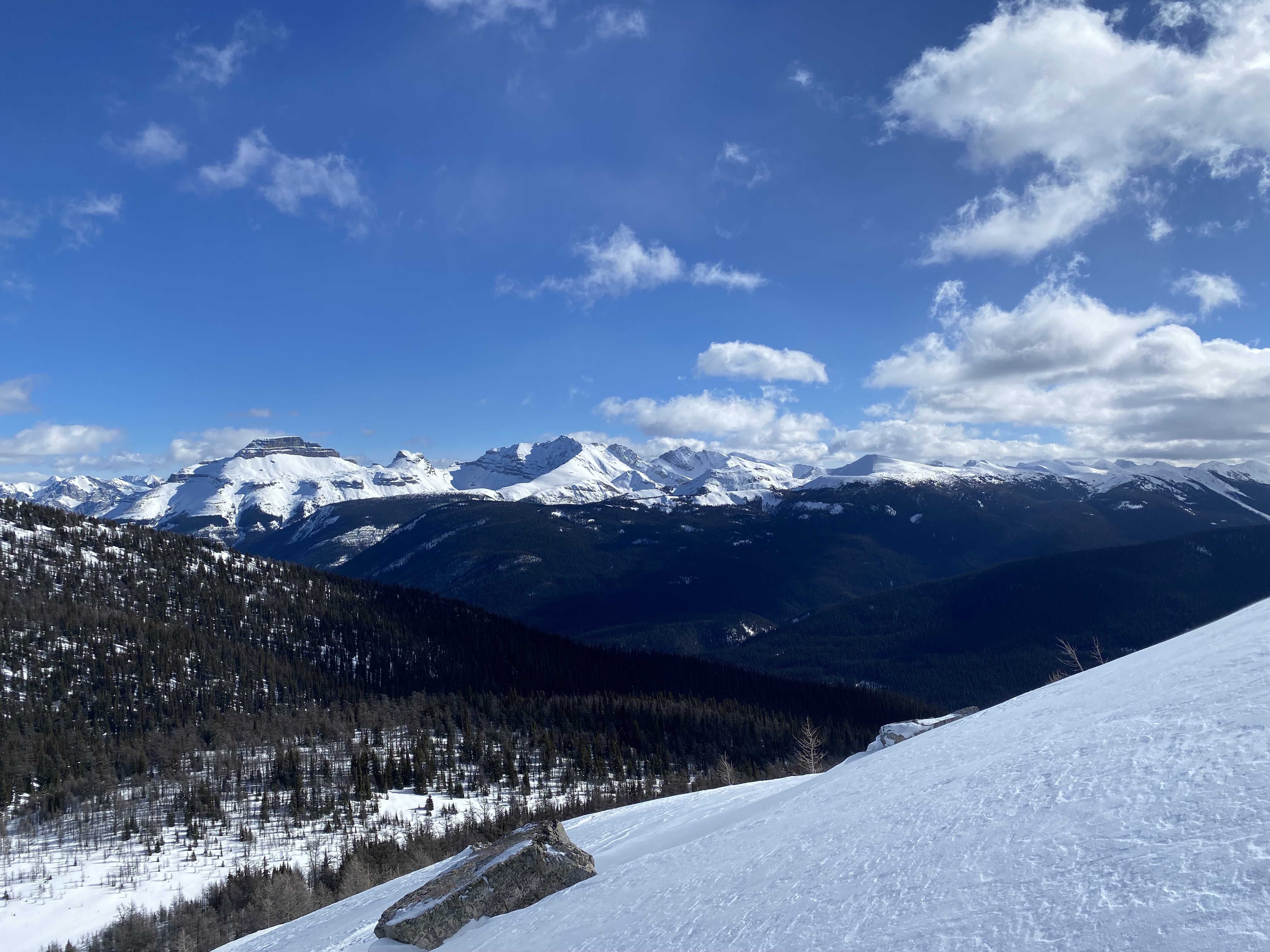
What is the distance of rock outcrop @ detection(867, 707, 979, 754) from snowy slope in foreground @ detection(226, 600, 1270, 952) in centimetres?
1219

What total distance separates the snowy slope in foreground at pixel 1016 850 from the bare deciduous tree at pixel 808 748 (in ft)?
209

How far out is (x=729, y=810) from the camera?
2559cm

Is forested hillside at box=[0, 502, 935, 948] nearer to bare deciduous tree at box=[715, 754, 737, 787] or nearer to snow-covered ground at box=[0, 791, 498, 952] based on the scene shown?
snow-covered ground at box=[0, 791, 498, 952]

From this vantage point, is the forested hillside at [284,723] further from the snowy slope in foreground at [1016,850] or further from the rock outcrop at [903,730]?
the snowy slope in foreground at [1016,850]

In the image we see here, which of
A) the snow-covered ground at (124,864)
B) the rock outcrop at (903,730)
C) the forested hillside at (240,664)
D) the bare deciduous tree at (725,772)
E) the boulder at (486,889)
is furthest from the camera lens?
the forested hillside at (240,664)

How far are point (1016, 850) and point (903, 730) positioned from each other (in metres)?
25.4

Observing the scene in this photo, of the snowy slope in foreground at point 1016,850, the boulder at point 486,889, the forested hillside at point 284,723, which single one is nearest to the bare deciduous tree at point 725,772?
the forested hillside at point 284,723

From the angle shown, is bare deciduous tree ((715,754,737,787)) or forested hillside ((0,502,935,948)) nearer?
forested hillside ((0,502,935,948))

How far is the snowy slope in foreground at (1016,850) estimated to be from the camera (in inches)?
299

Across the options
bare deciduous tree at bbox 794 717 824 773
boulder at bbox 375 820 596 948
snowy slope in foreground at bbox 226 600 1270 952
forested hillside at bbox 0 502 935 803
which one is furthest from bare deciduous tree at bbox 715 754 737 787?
snowy slope in foreground at bbox 226 600 1270 952

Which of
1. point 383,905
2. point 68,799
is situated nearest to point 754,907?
point 383,905

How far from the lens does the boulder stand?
18.0m

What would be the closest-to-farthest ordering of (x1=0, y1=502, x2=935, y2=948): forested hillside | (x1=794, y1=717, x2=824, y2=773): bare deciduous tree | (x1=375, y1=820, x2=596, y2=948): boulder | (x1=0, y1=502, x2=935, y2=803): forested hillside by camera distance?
(x1=375, y1=820, x2=596, y2=948): boulder
(x1=0, y1=502, x2=935, y2=948): forested hillside
(x1=794, y1=717, x2=824, y2=773): bare deciduous tree
(x1=0, y1=502, x2=935, y2=803): forested hillside

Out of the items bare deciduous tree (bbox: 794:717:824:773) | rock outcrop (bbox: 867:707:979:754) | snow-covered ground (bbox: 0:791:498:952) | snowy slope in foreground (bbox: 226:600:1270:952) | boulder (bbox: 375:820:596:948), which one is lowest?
bare deciduous tree (bbox: 794:717:824:773)
